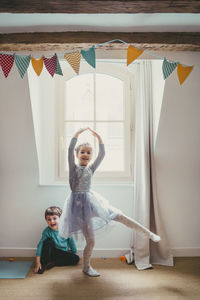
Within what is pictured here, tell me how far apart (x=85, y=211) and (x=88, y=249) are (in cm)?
37

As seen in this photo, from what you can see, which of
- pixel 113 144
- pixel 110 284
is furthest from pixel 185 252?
pixel 113 144

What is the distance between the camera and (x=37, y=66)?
2244 mm

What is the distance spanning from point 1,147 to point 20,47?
1.04m

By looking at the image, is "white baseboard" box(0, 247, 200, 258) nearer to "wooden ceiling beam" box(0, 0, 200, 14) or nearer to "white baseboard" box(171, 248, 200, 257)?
"white baseboard" box(171, 248, 200, 257)

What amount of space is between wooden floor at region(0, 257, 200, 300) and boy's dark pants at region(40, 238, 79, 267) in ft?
0.21

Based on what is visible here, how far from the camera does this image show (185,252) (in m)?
2.99

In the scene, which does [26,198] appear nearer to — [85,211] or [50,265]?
[50,265]

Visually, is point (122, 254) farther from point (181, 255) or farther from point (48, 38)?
point (48, 38)

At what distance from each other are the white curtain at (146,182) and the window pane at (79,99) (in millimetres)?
A: 634

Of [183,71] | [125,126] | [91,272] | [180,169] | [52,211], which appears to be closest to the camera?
[183,71]

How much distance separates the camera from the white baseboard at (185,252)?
9.79 feet

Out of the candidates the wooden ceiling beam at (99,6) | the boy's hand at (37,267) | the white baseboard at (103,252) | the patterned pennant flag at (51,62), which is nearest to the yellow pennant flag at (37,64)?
the patterned pennant flag at (51,62)

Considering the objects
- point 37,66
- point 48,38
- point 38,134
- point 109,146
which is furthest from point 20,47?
point 109,146

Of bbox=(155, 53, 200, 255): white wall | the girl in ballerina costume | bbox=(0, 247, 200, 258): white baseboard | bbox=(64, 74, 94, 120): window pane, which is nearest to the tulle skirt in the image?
the girl in ballerina costume
